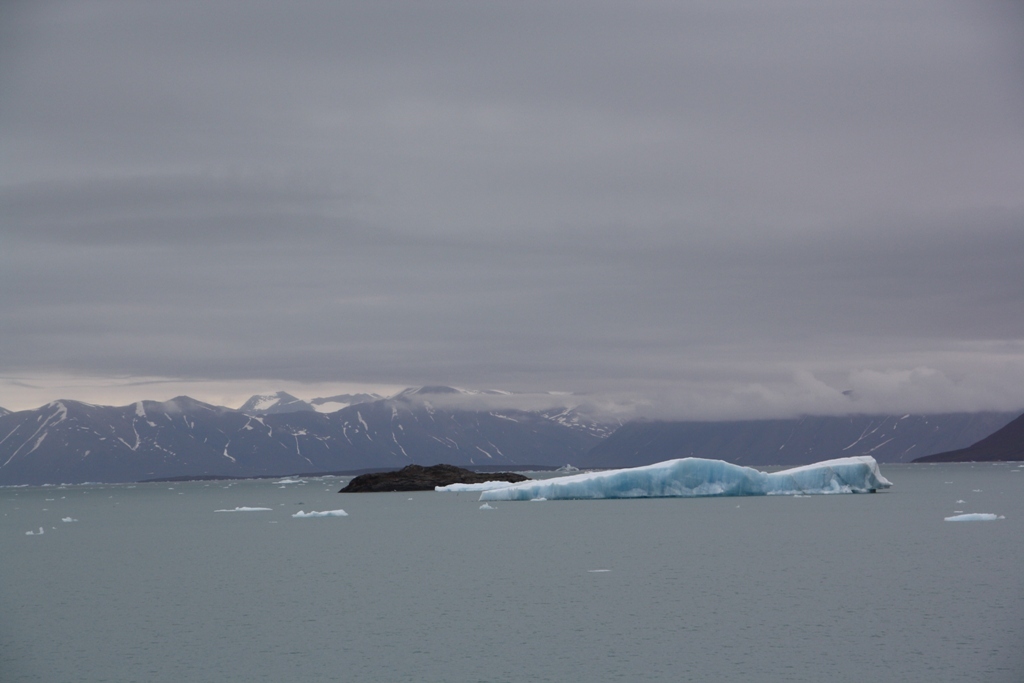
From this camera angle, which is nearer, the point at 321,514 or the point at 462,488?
the point at 321,514

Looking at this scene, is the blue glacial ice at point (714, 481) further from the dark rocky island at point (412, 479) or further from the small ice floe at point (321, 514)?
the dark rocky island at point (412, 479)

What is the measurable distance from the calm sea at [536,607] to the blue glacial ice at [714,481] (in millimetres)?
23373

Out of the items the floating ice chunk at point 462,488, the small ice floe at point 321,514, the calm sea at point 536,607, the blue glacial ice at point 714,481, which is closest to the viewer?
the calm sea at point 536,607

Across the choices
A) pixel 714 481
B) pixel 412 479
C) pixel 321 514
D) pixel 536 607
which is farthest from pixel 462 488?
pixel 536 607

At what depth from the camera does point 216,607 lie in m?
27.6

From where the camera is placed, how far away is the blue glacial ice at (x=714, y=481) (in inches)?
2943

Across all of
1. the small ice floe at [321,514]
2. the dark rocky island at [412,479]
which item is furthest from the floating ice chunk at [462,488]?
the small ice floe at [321,514]

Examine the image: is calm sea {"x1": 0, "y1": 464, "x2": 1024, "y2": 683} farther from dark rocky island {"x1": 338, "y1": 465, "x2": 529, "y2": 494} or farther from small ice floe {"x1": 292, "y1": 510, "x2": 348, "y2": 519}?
dark rocky island {"x1": 338, "y1": 465, "x2": 529, "y2": 494}

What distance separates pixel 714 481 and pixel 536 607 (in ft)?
170

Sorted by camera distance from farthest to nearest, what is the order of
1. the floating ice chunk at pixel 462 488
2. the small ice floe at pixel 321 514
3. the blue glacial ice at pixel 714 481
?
1. the floating ice chunk at pixel 462 488
2. the blue glacial ice at pixel 714 481
3. the small ice floe at pixel 321 514

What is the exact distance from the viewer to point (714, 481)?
75.8 metres

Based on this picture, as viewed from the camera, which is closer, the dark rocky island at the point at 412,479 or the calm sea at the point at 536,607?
the calm sea at the point at 536,607

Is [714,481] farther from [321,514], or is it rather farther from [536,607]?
[536,607]

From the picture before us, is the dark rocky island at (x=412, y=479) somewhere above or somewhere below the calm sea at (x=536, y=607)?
below
